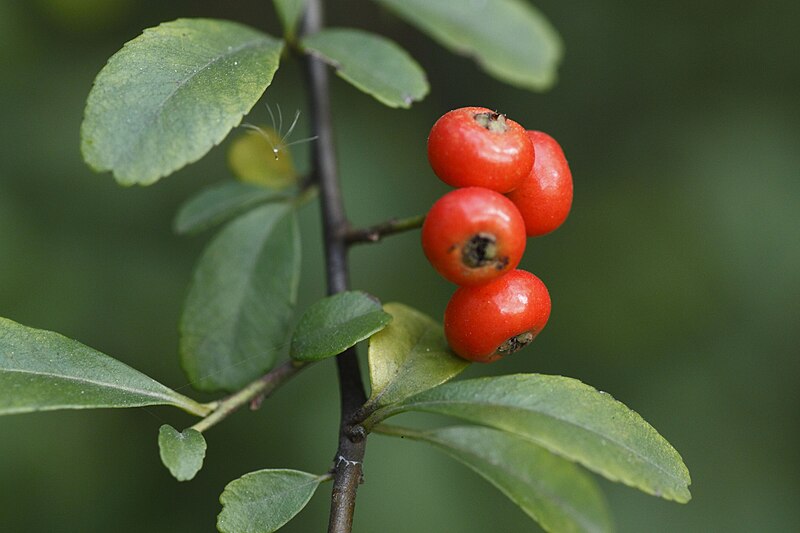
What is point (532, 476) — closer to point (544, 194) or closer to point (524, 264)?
point (544, 194)

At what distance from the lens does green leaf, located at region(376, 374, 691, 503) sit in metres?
1.31

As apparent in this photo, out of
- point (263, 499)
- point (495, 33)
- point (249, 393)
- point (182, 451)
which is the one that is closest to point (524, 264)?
point (495, 33)

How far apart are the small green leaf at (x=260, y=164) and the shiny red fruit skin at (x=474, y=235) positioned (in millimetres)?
977

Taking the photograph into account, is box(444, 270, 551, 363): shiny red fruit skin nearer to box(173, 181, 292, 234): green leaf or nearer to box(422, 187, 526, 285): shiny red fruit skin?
box(422, 187, 526, 285): shiny red fruit skin

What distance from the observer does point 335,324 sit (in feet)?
5.24

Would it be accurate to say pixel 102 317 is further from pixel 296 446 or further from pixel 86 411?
pixel 296 446

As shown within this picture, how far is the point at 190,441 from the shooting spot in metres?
1.38

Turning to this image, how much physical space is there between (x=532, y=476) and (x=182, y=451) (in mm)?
700

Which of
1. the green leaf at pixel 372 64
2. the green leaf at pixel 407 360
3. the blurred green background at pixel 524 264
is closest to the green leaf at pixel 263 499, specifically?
the green leaf at pixel 407 360

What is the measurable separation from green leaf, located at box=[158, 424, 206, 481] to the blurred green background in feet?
6.60

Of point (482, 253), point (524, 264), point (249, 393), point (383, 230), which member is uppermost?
point (482, 253)

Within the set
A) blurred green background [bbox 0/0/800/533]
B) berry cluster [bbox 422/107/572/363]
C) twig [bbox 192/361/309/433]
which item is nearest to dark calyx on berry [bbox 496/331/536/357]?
berry cluster [bbox 422/107/572/363]

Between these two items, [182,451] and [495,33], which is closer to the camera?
[182,451]

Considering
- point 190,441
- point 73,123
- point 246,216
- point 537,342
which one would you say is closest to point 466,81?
point 537,342
